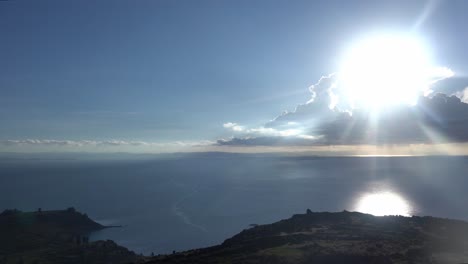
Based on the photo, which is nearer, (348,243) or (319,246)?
(319,246)

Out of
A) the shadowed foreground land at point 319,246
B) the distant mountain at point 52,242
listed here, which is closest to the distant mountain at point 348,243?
the shadowed foreground land at point 319,246

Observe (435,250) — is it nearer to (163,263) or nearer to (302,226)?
(302,226)

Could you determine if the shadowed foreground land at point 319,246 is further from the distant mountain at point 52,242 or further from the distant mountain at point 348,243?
the distant mountain at point 52,242

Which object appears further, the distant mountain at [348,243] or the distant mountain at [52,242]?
the distant mountain at [52,242]

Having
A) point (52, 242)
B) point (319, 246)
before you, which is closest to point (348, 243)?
point (319, 246)

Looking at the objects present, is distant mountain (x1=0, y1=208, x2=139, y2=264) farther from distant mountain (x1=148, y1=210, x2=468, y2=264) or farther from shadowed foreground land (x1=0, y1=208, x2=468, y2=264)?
distant mountain (x1=148, y1=210, x2=468, y2=264)

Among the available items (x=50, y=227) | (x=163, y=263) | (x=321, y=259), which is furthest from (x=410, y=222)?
(x=50, y=227)

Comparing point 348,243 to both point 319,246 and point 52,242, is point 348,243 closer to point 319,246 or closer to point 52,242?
point 319,246
